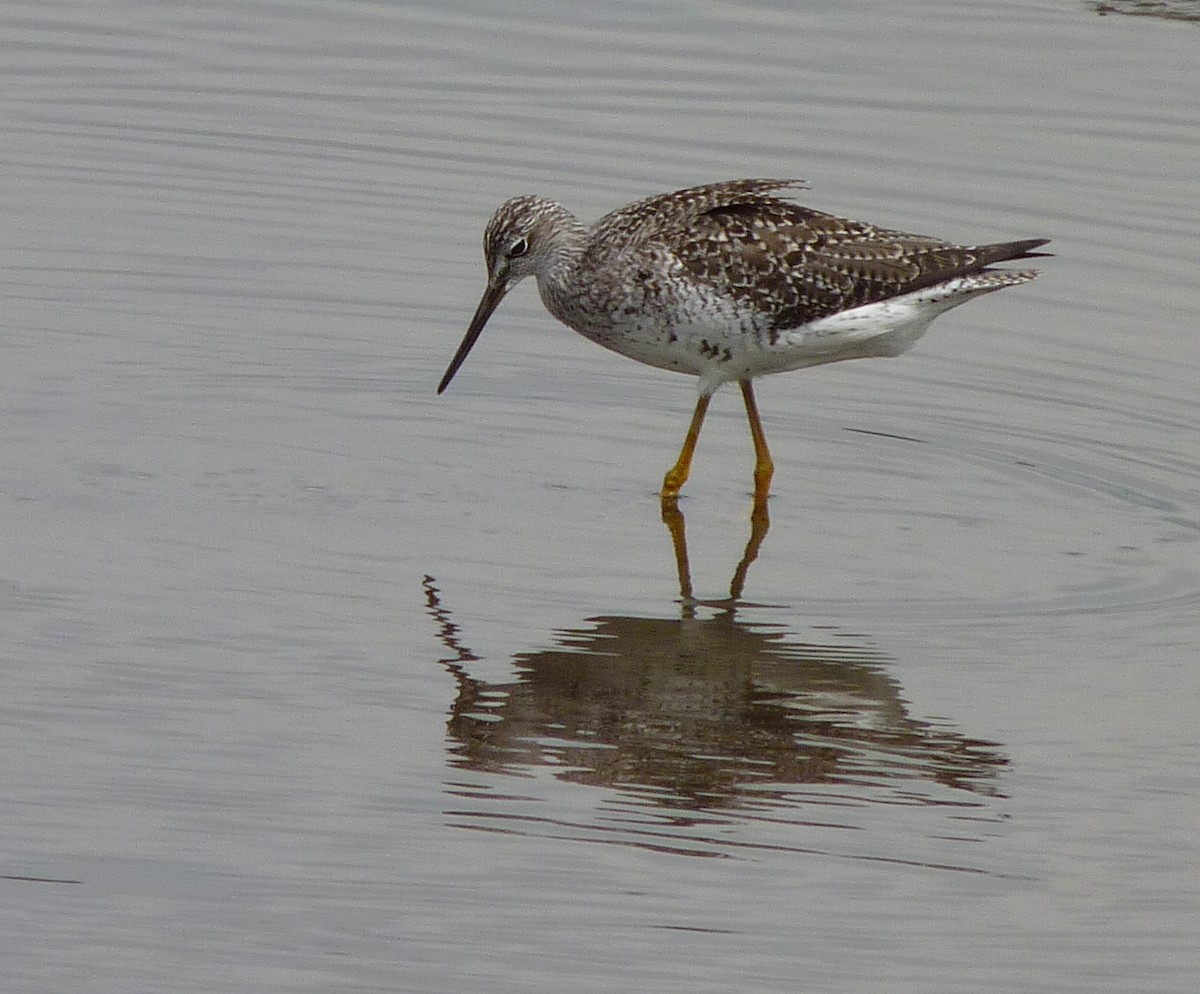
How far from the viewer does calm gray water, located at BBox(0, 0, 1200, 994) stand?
22.0 ft

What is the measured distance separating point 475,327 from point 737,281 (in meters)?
1.34

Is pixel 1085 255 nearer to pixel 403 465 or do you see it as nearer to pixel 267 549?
pixel 403 465

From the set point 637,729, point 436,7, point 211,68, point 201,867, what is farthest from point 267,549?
point 436,7

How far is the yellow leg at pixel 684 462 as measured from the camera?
10.8 meters

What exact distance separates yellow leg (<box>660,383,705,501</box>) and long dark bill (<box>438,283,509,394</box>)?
44.4 inches

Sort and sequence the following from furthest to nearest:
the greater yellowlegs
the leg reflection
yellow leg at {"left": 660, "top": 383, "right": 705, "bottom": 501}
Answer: the greater yellowlegs → yellow leg at {"left": 660, "top": 383, "right": 705, "bottom": 501} → the leg reflection

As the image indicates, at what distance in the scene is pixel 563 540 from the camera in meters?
9.92

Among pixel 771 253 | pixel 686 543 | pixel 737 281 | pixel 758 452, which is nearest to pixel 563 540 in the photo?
pixel 686 543

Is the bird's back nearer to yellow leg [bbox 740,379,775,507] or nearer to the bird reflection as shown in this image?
yellow leg [bbox 740,379,775,507]

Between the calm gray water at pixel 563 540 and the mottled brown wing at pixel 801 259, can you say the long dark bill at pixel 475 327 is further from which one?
the mottled brown wing at pixel 801 259

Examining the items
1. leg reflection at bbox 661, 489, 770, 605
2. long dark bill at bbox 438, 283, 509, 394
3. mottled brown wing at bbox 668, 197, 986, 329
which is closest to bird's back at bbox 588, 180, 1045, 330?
mottled brown wing at bbox 668, 197, 986, 329

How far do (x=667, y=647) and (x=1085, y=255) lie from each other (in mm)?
5556

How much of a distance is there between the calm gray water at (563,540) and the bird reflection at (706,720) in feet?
0.09

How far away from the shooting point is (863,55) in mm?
16922
